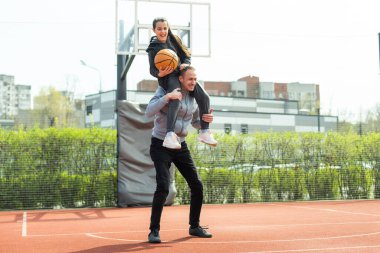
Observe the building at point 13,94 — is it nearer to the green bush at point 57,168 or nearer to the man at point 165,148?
the green bush at point 57,168

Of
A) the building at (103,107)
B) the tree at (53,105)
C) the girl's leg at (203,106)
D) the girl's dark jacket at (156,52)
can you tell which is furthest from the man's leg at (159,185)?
the tree at (53,105)

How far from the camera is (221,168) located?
517 inches

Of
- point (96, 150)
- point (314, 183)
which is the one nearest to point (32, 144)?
point (96, 150)

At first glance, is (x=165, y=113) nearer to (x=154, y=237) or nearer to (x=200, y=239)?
(x=154, y=237)

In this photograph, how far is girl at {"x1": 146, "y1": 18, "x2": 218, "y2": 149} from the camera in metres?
5.12

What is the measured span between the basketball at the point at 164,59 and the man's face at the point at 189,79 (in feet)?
0.59

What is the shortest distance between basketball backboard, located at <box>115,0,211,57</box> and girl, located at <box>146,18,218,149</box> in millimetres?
5615

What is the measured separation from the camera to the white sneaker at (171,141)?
5.02 metres

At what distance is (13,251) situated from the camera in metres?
4.94

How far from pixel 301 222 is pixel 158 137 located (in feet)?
9.81

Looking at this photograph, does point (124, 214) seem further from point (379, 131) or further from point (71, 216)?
point (379, 131)

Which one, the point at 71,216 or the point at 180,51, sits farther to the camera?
the point at 71,216

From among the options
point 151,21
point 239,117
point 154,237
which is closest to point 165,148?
point 154,237

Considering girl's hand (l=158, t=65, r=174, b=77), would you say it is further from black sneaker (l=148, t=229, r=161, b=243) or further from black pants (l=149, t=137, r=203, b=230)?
black sneaker (l=148, t=229, r=161, b=243)
